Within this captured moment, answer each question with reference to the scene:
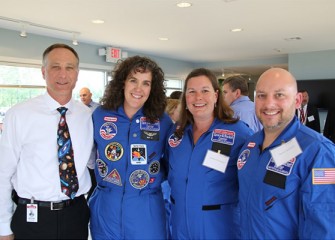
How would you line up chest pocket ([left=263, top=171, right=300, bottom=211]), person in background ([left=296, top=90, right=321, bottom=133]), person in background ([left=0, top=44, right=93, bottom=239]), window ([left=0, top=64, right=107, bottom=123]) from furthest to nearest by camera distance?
person in background ([left=296, top=90, right=321, bottom=133]) → window ([left=0, top=64, right=107, bottom=123]) → person in background ([left=0, top=44, right=93, bottom=239]) → chest pocket ([left=263, top=171, right=300, bottom=211])

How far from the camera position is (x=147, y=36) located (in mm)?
6570

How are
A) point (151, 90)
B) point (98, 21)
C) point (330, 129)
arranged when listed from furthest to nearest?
point (330, 129) < point (98, 21) < point (151, 90)

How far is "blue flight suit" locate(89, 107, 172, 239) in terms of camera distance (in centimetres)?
190

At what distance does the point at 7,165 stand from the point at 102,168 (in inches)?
21.6

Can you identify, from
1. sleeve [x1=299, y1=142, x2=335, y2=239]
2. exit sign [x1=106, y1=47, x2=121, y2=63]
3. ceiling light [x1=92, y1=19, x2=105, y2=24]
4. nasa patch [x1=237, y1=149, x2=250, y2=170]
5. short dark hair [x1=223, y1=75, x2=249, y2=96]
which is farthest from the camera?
exit sign [x1=106, y1=47, x2=121, y2=63]

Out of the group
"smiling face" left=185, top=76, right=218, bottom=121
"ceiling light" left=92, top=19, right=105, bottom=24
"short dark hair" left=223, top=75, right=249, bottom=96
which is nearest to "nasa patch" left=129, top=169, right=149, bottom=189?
"smiling face" left=185, top=76, right=218, bottom=121

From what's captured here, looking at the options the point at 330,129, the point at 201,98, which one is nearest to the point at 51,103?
the point at 201,98

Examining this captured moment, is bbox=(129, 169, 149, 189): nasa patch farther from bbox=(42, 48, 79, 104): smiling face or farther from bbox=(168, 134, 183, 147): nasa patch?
bbox=(42, 48, 79, 104): smiling face

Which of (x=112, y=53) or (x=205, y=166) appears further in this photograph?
(x=112, y=53)

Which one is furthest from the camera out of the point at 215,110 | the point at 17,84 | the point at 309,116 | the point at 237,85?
the point at 309,116

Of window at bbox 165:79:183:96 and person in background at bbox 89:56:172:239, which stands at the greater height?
window at bbox 165:79:183:96

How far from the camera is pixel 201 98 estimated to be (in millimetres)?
1999

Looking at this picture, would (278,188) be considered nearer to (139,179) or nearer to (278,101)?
(278,101)

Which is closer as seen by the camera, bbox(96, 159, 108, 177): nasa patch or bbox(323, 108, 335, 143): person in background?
bbox(96, 159, 108, 177): nasa patch
